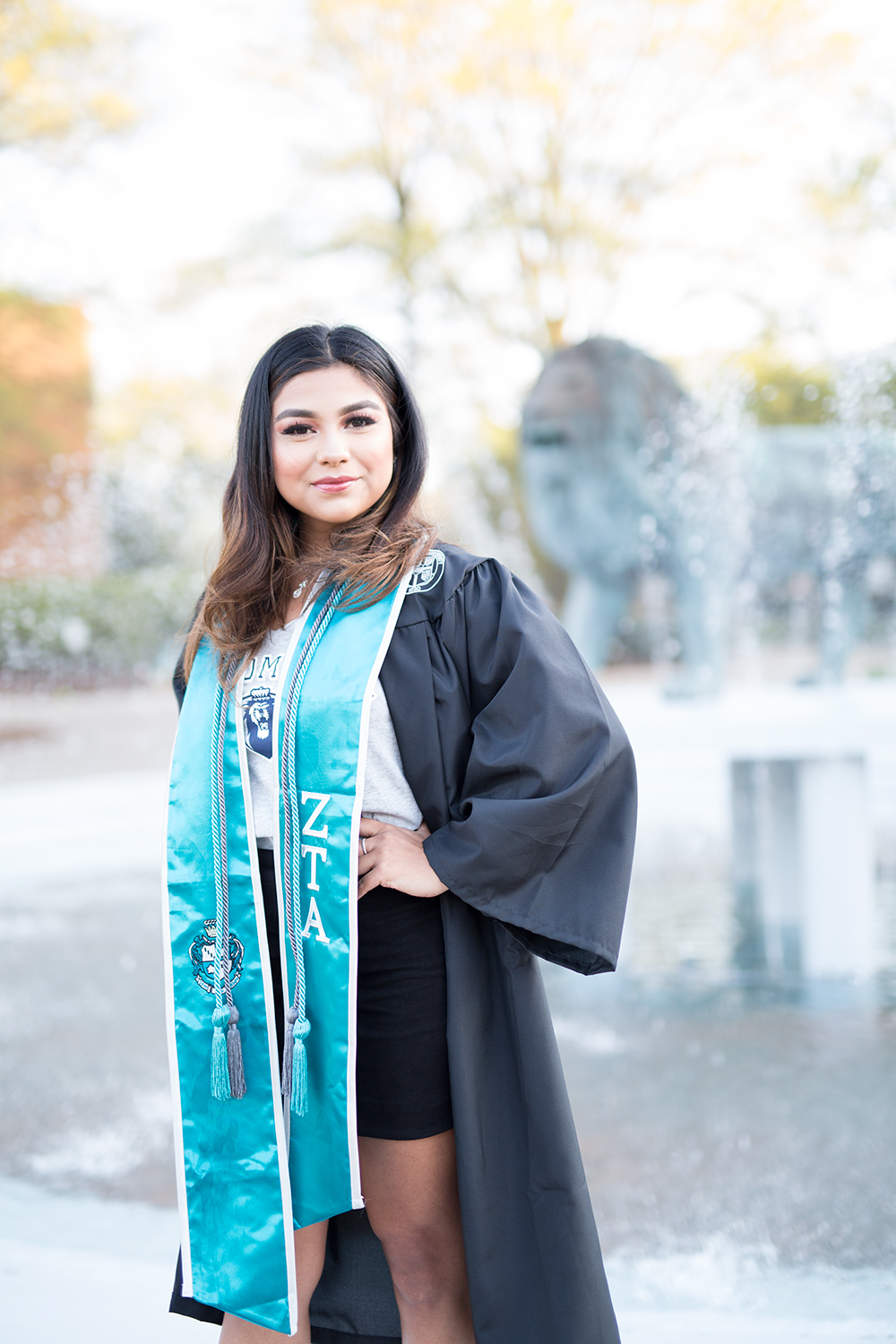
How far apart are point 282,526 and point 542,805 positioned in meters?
0.55

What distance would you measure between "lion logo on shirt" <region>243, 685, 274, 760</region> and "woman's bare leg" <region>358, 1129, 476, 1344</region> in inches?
20.0

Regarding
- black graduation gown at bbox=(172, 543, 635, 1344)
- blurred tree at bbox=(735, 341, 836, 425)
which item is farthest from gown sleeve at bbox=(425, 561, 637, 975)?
blurred tree at bbox=(735, 341, 836, 425)

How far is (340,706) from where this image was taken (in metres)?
1.20

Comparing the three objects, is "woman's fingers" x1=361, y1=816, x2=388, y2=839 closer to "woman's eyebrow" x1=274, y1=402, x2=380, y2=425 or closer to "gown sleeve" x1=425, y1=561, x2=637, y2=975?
"gown sleeve" x1=425, y1=561, x2=637, y2=975

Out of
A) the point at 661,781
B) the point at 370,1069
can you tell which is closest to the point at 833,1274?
the point at 370,1069

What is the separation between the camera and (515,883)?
1.17m

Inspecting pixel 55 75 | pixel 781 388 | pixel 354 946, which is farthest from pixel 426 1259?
pixel 55 75

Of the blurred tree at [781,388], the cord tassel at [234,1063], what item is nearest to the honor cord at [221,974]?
the cord tassel at [234,1063]

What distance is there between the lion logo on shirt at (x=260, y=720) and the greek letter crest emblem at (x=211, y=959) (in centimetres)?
22

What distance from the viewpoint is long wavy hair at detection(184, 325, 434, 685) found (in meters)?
1.32

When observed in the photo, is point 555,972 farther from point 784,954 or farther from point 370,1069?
point 370,1069

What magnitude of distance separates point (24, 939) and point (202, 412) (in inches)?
301

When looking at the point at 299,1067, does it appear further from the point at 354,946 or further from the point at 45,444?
the point at 45,444

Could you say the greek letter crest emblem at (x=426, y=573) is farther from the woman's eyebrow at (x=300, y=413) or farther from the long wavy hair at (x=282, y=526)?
the woman's eyebrow at (x=300, y=413)
